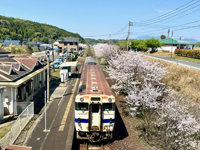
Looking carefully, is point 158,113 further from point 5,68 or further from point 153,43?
point 153,43

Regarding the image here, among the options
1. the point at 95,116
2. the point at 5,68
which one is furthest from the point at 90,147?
the point at 5,68

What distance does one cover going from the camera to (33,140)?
10969mm

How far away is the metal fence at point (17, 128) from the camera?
9.30 m

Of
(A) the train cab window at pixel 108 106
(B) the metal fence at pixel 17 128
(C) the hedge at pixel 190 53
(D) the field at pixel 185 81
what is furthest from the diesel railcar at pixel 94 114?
(C) the hedge at pixel 190 53

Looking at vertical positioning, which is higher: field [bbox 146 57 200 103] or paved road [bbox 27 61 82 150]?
field [bbox 146 57 200 103]

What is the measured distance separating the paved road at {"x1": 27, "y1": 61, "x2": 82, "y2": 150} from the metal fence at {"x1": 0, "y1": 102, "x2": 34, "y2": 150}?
0.98 metres

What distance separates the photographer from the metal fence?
9297 millimetres

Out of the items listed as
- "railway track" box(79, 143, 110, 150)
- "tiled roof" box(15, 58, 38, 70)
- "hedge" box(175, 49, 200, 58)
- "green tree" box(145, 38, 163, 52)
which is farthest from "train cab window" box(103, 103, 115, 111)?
"green tree" box(145, 38, 163, 52)

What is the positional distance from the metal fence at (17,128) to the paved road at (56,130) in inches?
38.6

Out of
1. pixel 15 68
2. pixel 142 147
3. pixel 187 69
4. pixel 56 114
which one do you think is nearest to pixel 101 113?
pixel 142 147

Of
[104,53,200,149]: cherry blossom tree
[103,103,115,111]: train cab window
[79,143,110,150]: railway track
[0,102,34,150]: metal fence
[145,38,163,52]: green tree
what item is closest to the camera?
[104,53,200,149]: cherry blossom tree

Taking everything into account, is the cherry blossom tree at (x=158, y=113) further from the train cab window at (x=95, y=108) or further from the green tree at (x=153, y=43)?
the green tree at (x=153, y=43)

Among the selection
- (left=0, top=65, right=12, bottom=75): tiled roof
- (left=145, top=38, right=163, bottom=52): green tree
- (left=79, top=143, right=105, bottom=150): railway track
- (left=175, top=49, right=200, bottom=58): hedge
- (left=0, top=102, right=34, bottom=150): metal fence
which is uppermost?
(left=145, top=38, right=163, bottom=52): green tree

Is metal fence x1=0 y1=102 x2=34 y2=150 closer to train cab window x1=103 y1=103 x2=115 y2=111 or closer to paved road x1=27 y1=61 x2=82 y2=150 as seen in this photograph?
paved road x1=27 y1=61 x2=82 y2=150
